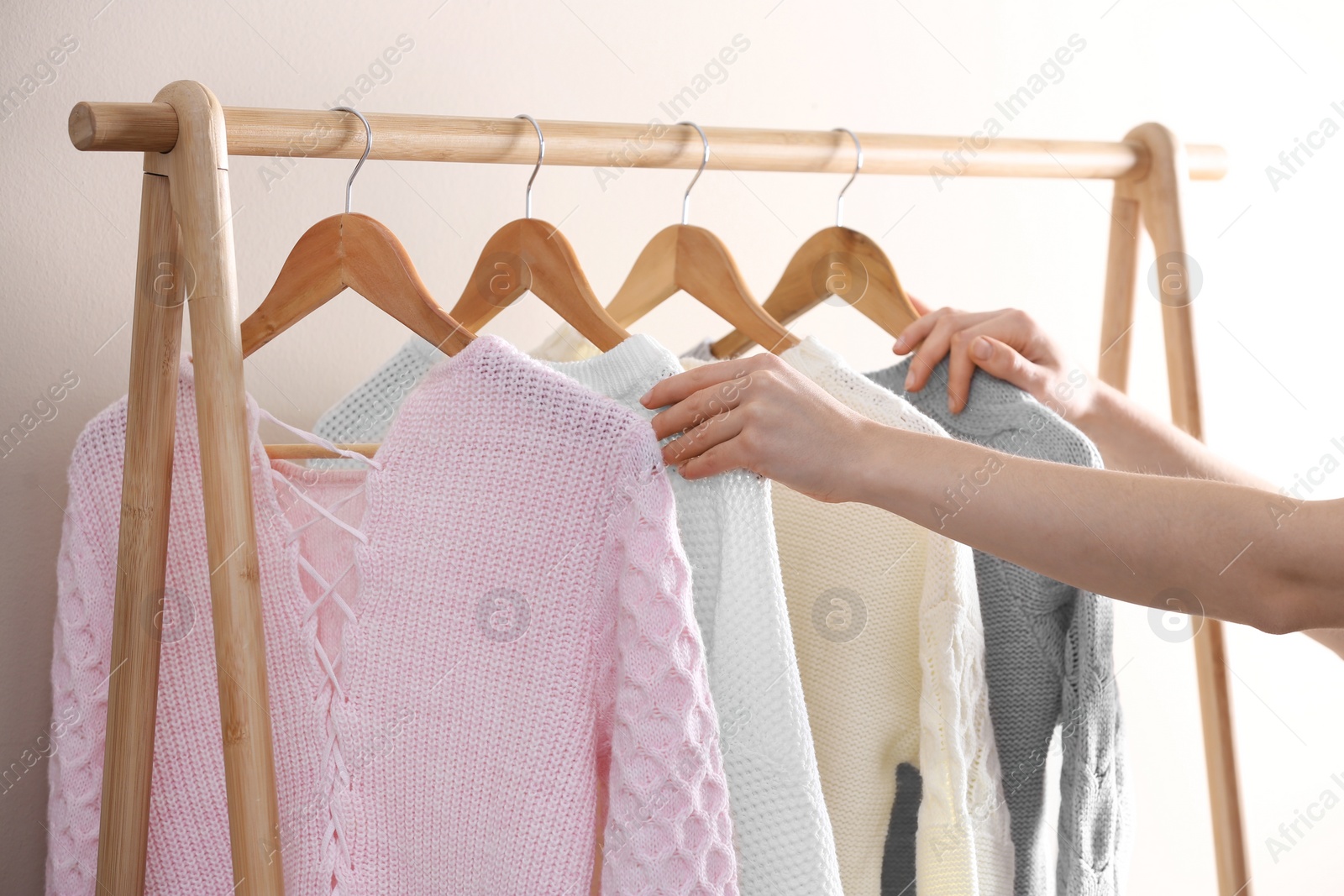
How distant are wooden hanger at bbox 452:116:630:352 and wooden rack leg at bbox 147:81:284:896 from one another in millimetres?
254

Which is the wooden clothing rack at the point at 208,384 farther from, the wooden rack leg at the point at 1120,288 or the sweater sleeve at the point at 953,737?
the wooden rack leg at the point at 1120,288

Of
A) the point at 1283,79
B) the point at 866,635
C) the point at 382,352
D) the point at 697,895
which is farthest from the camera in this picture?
the point at 1283,79

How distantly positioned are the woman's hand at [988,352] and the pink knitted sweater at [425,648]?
378mm

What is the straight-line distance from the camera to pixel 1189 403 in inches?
50.1

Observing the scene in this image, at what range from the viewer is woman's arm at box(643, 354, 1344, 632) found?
28.3 inches

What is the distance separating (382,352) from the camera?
125 centimetres

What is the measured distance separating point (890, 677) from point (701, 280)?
1.35 feet

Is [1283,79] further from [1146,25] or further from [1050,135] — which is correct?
[1050,135]

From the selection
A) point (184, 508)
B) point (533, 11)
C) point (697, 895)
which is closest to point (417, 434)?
point (184, 508)

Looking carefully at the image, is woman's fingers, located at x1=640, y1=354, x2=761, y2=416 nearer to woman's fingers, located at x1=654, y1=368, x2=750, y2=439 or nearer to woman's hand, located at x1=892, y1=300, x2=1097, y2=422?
woman's fingers, located at x1=654, y1=368, x2=750, y2=439

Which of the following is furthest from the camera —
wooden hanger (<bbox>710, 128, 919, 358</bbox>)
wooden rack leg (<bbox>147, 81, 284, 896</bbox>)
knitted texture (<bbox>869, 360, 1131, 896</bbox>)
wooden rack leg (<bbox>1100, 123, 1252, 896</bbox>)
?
wooden rack leg (<bbox>1100, 123, 1252, 896</bbox>)

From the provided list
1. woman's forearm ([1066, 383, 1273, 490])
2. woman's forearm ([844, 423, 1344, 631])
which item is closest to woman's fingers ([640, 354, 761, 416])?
woman's forearm ([844, 423, 1344, 631])

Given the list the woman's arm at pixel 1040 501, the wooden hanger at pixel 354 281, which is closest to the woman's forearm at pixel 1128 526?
the woman's arm at pixel 1040 501

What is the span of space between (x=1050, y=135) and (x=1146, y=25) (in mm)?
249
